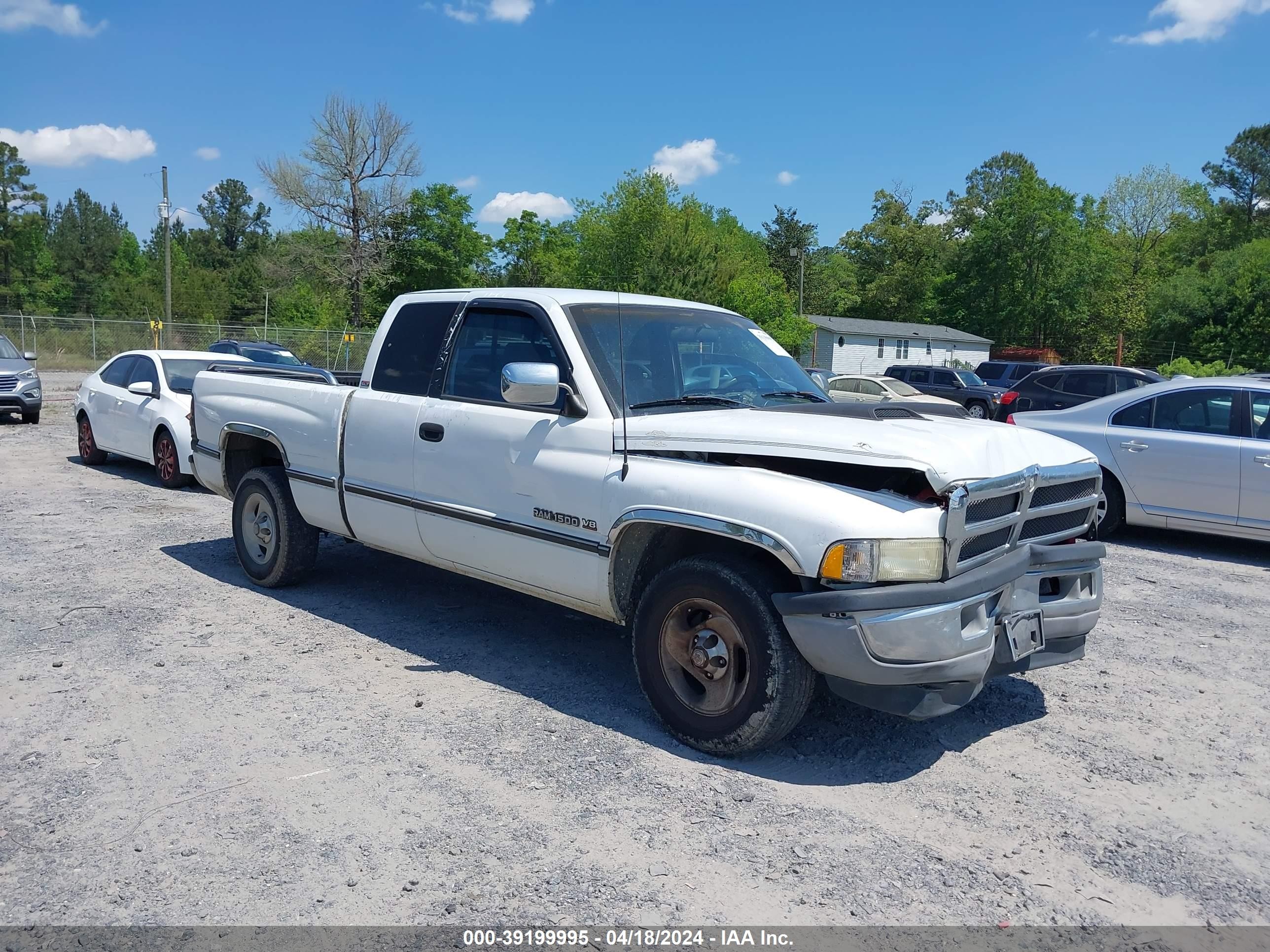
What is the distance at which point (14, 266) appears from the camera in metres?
75.2

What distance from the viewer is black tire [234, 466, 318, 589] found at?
650cm

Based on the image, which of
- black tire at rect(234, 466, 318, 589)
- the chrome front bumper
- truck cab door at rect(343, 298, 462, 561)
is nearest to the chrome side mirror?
truck cab door at rect(343, 298, 462, 561)

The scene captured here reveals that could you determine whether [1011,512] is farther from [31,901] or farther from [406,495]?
[31,901]

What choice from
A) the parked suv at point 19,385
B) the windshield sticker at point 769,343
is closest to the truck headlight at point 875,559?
the windshield sticker at point 769,343

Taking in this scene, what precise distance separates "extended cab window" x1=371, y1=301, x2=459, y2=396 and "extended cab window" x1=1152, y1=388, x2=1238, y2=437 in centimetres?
682

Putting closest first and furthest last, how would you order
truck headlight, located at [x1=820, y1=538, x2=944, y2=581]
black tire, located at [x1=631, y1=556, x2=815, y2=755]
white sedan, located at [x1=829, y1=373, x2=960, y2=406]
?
truck headlight, located at [x1=820, y1=538, x2=944, y2=581], black tire, located at [x1=631, y1=556, x2=815, y2=755], white sedan, located at [x1=829, y1=373, x2=960, y2=406]

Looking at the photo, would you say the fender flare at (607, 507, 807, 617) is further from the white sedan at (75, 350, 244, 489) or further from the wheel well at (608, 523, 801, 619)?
the white sedan at (75, 350, 244, 489)

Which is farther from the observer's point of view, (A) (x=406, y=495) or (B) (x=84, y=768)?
(A) (x=406, y=495)

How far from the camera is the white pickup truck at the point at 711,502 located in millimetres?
3713

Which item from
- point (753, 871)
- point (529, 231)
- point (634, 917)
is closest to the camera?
point (634, 917)

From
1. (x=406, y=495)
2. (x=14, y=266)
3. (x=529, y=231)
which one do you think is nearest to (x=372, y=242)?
(x=529, y=231)

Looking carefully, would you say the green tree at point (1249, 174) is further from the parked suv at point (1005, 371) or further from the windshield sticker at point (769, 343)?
the windshield sticker at point (769, 343)

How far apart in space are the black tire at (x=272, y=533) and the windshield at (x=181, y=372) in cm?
534

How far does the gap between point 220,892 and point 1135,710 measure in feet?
13.7
